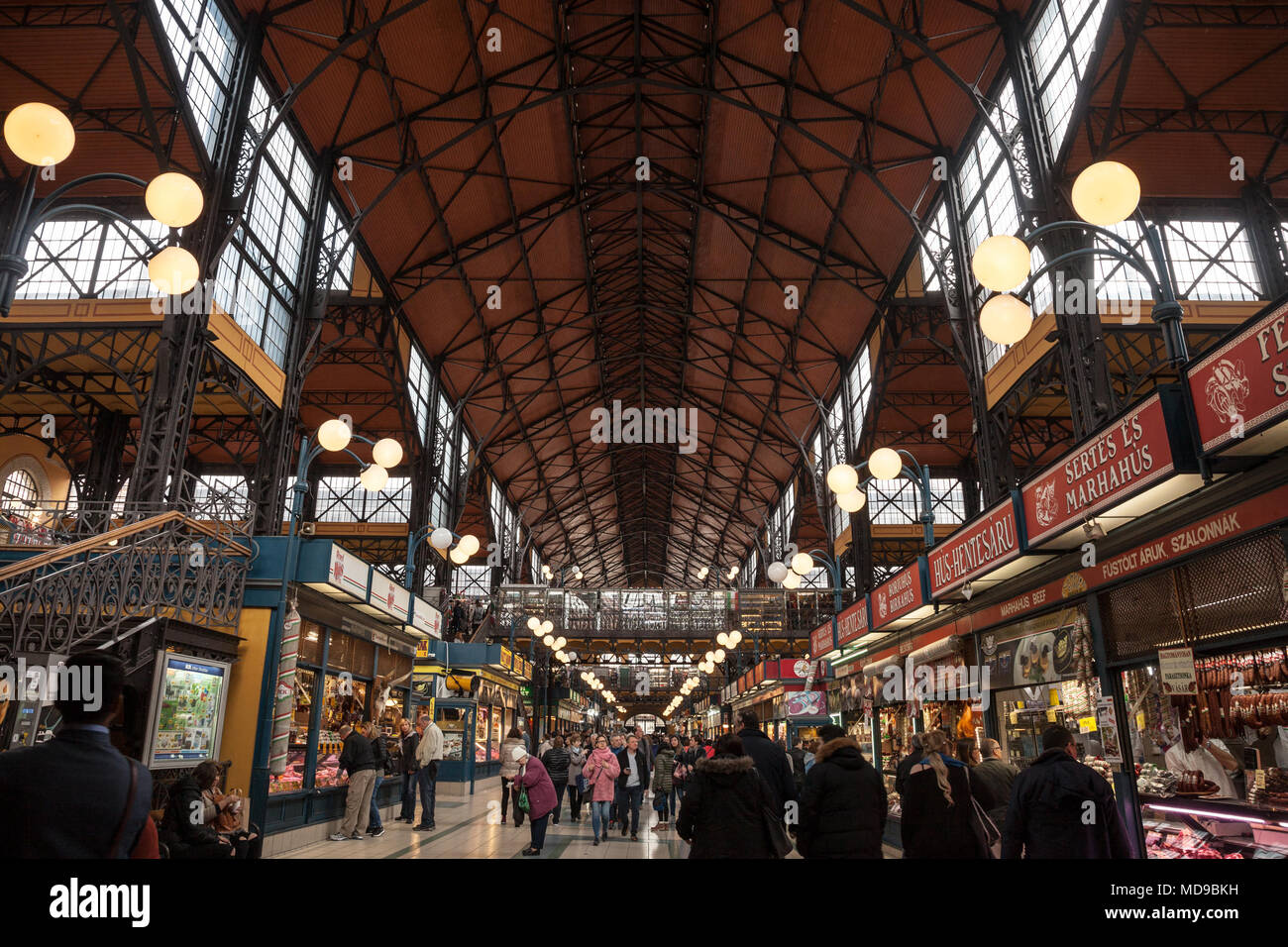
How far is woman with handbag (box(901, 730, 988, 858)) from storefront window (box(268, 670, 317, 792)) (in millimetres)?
9568

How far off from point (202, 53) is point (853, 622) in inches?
667

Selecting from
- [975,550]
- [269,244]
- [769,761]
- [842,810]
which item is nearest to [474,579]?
[269,244]

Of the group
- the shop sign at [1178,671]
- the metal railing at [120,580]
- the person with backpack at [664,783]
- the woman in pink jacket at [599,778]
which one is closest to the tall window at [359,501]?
the person with backpack at [664,783]

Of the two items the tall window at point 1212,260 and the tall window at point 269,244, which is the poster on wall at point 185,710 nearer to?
the tall window at point 269,244

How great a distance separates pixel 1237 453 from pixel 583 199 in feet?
66.6

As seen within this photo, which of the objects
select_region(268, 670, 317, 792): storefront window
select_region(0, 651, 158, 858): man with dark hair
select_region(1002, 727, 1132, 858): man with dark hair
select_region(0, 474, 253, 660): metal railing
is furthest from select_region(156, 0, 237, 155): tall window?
select_region(1002, 727, 1132, 858): man with dark hair

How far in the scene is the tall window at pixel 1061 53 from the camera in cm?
1250

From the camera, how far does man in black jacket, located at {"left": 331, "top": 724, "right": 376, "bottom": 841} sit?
1194 cm

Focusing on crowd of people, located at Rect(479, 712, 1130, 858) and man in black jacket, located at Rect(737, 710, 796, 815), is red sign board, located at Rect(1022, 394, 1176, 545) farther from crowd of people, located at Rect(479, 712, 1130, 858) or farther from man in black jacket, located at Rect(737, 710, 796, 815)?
man in black jacket, located at Rect(737, 710, 796, 815)

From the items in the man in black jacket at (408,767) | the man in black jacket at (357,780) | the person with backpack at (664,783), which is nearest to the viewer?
the man in black jacket at (357,780)

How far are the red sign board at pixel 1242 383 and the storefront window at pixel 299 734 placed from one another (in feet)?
38.5

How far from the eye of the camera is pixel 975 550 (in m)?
10.1

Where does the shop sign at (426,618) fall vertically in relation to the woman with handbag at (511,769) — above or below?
above

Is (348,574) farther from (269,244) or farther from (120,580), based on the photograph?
(269,244)
